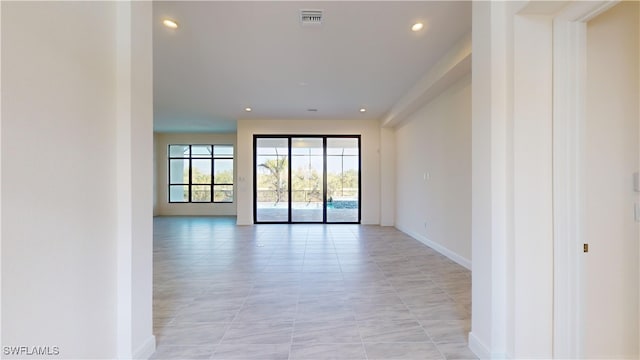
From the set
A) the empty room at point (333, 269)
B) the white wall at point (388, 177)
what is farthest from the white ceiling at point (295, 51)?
the white wall at point (388, 177)

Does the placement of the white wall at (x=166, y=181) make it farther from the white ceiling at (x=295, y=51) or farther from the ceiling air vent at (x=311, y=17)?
the ceiling air vent at (x=311, y=17)

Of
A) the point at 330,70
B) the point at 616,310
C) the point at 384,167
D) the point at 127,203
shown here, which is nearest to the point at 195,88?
the point at 330,70

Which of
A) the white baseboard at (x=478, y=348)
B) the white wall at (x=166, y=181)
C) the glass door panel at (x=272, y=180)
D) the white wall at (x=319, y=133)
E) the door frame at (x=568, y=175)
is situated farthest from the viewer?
the white wall at (x=166, y=181)

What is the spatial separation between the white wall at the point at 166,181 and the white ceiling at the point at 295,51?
13.5 ft

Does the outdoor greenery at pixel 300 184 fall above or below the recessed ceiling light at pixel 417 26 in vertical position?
below

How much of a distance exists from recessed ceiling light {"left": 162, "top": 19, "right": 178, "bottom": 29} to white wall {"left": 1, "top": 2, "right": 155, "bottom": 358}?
1.29m

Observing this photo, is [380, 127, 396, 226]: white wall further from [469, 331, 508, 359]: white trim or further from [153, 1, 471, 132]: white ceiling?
[469, 331, 508, 359]: white trim

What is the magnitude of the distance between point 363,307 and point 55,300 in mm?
2252

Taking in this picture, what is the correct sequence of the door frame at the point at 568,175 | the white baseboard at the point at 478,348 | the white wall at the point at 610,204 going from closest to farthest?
the door frame at the point at 568,175 < the white wall at the point at 610,204 < the white baseboard at the point at 478,348

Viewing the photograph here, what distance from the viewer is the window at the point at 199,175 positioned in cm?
1068

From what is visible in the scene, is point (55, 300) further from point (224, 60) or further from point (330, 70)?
point (330, 70)

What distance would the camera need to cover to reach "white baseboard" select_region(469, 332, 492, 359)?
1919 millimetres

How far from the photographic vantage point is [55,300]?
1.42m

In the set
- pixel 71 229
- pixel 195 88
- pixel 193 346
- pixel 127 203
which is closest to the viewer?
pixel 71 229
